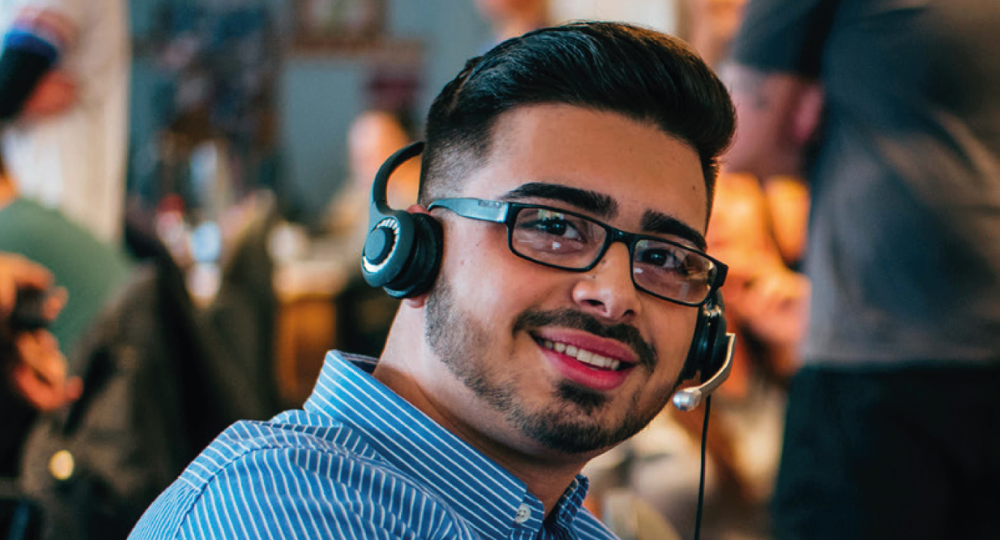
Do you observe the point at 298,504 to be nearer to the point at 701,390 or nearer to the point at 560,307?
the point at 560,307

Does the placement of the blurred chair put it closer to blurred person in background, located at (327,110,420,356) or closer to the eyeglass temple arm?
the eyeglass temple arm

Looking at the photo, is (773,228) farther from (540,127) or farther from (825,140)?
(540,127)

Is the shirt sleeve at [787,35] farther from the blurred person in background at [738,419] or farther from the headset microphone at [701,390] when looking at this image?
the headset microphone at [701,390]

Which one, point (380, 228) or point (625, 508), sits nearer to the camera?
point (380, 228)

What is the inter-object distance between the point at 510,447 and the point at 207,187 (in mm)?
3870

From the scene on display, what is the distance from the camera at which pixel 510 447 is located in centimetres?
83

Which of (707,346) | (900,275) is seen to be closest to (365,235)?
(900,275)

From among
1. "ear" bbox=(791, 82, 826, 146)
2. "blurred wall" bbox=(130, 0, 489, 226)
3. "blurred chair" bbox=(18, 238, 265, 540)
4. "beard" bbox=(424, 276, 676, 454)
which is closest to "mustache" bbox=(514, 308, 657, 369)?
"beard" bbox=(424, 276, 676, 454)

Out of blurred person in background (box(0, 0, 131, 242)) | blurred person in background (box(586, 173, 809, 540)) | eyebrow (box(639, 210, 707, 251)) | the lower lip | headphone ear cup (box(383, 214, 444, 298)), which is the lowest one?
blurred person in background (box(586, 173, 809, 540))

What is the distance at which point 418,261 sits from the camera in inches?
32.9

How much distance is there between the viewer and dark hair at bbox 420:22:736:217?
88 centimetres

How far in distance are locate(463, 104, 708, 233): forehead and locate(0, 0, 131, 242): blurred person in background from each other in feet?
4.21

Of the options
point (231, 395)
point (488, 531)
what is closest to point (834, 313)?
point (488, 531)

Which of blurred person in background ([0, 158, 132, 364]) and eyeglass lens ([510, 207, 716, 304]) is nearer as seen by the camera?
eyeglass lens ([510, 207, 716, 304])
